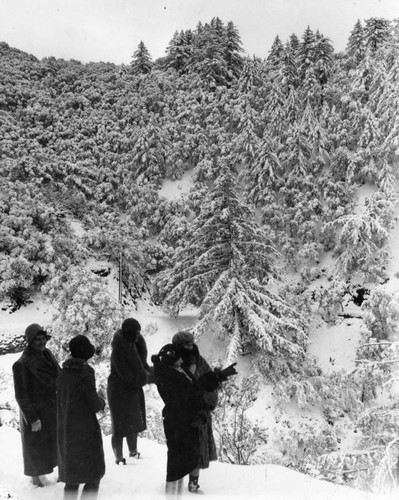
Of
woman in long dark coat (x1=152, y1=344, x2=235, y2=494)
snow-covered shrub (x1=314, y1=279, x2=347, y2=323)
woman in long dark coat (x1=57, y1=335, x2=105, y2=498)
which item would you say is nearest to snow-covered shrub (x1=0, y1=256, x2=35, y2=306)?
snow-covered shrub (x1=314, y1=279, x2=347, y2=323)

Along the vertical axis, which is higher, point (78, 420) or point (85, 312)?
point (85, 312)

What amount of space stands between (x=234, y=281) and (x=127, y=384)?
9.72 meters

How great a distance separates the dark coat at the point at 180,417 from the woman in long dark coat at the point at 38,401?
1417 millimetres

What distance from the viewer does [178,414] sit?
3605 millimetres

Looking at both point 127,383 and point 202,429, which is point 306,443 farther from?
point 202,429

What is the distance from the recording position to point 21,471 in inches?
189

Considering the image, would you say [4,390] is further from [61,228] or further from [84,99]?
[84,99]

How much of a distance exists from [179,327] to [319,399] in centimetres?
645

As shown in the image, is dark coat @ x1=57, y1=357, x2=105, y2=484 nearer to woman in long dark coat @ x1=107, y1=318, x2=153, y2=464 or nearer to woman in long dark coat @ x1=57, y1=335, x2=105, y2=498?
woman in long dark coat @ x1=57, y1=335, x2=105, y2=498

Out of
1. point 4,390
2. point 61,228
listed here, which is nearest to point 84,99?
point 61,228

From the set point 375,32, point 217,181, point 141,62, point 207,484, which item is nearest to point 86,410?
point 207,484

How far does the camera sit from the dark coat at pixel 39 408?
4.27 m

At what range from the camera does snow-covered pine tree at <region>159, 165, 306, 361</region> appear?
46.3ft

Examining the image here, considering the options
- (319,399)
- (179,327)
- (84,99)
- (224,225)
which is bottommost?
(319,399)
